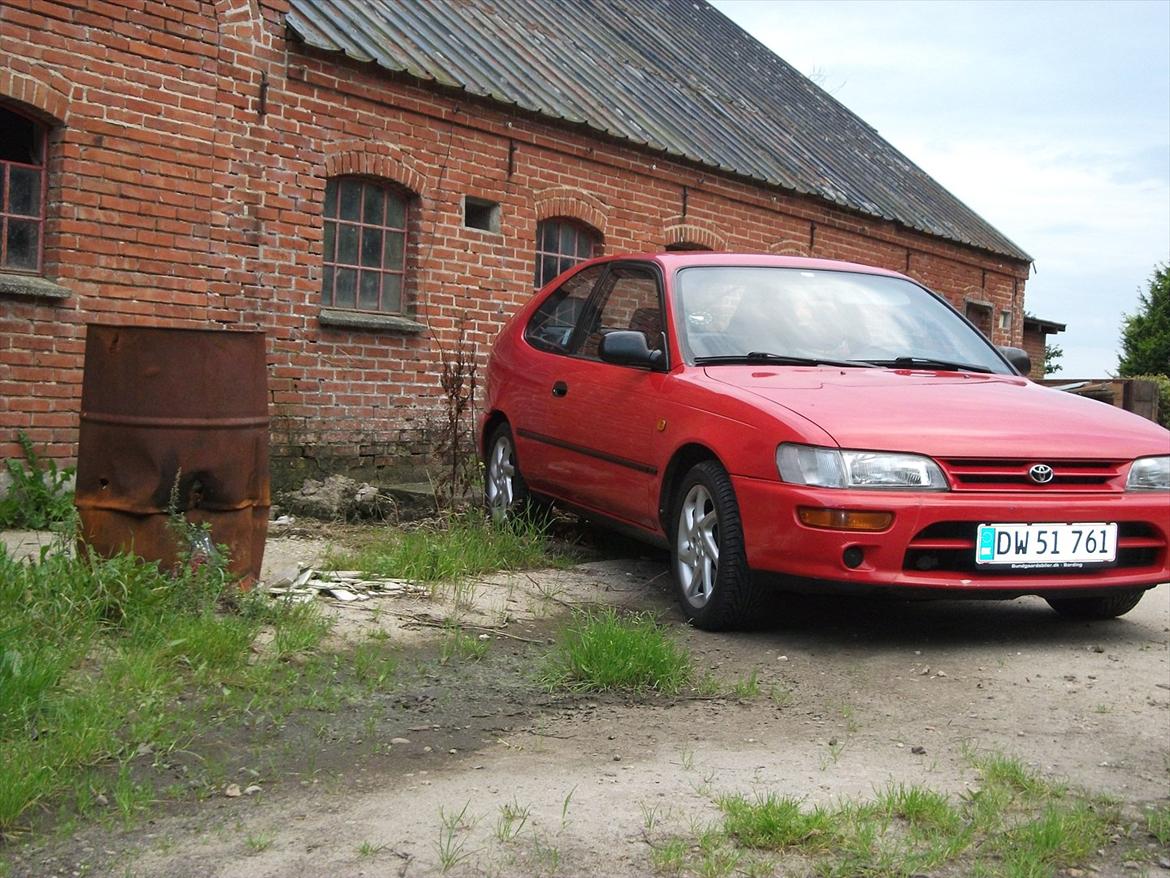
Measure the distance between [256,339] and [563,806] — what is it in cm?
273

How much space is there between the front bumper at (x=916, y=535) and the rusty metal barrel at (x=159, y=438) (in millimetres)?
2071

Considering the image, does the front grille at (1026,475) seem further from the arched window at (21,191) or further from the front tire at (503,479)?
the arched window at (21,191)

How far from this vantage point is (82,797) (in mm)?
3215

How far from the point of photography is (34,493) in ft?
26.2

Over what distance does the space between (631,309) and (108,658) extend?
3254 mm

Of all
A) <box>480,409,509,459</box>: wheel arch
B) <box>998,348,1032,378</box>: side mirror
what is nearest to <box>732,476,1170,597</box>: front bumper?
<box>998,348,1032,378</box>: side mirror

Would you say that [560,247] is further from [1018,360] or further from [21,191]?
[1018,360]

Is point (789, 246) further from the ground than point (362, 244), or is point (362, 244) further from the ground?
point (789, 246)

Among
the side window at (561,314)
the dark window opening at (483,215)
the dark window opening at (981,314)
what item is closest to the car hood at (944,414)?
the side window at (561,314)

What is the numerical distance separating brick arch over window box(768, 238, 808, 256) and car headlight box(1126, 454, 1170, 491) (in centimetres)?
1023

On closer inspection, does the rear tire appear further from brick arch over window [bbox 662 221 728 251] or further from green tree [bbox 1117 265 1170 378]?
green tree [bbox 1117 265 1170 378]

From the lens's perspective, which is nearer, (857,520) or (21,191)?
(857,520)

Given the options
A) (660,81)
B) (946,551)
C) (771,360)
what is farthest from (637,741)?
(660,81)

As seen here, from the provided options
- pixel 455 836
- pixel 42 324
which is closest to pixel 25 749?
pixel 455 836
